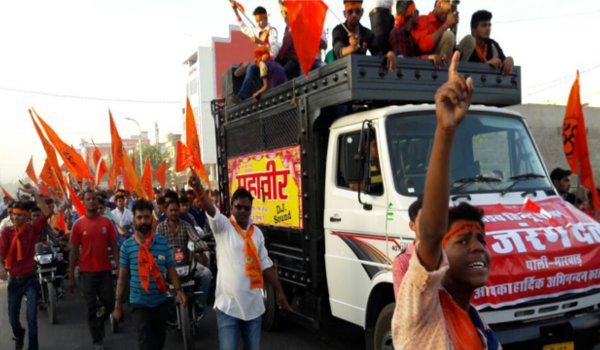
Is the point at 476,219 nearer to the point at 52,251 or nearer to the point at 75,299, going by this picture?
the point at 52,251

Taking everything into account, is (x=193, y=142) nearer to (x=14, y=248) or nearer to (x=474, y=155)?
(x=14, y=248)

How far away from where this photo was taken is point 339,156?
497 cm

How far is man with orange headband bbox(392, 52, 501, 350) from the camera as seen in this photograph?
1486 mm

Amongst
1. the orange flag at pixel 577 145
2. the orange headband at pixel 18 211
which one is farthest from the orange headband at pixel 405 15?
the orange headband at pixel 18 211

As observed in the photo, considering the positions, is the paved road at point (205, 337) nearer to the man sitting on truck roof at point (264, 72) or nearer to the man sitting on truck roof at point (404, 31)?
the man sitting on truck roof at point (264, 72)

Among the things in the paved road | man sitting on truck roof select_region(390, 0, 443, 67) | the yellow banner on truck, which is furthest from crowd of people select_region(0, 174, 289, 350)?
man sitting on truck roof select_region(390, 0, 443, 67)

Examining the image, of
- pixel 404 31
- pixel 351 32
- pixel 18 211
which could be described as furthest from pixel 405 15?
pixel 18 211

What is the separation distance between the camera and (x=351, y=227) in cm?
471

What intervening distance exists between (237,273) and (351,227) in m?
1.14

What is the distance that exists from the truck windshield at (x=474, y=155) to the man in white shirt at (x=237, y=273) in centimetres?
126

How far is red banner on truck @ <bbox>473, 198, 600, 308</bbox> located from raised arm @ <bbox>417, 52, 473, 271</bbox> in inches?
82.6

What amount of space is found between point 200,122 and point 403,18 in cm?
4279

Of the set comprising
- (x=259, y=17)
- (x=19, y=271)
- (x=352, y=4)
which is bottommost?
(x=19, y=271)

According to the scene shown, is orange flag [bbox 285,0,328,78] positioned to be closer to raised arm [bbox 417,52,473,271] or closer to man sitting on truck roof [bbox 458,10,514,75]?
man sitting on truck roof [bbox 458,10,514,75]
